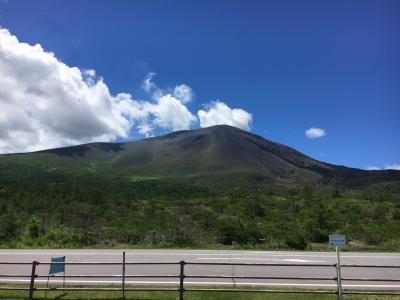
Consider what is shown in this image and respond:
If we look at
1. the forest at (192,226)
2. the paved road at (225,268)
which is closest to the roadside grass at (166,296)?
the paved road at (225,268)

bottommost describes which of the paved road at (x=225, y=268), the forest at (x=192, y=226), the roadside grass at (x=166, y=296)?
the roadside grass at (x=166, y=296)

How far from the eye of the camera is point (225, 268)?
50.2 ft

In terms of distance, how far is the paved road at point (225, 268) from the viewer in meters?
13.1

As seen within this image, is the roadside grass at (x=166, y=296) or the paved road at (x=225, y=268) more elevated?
the paved road at (x=225, y=268)

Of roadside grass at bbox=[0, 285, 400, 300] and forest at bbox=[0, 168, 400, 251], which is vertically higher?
forest at bbox=[0, 168, 400, 251]

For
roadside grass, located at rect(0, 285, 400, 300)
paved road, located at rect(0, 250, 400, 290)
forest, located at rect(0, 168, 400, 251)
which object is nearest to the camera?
roadside grass, located at rect(0, 285, 400, 300)

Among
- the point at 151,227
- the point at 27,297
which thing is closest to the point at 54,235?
the point at 151,227

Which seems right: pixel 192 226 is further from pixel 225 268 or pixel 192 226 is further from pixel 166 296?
pixel 166 296

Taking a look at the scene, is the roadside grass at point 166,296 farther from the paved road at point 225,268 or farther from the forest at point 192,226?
the forest at point 192,226

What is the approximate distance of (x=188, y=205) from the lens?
4688 cm

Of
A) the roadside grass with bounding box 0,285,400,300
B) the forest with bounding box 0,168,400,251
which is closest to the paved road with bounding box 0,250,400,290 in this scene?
the roadside grass with bounding box 0,285,400,300

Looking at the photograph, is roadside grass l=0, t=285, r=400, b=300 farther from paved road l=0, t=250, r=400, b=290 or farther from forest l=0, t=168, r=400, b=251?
forest l=0, t=168, r=400, b=251

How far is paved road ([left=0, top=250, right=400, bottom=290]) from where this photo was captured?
13.1 meters

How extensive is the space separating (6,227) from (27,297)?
19749mm
